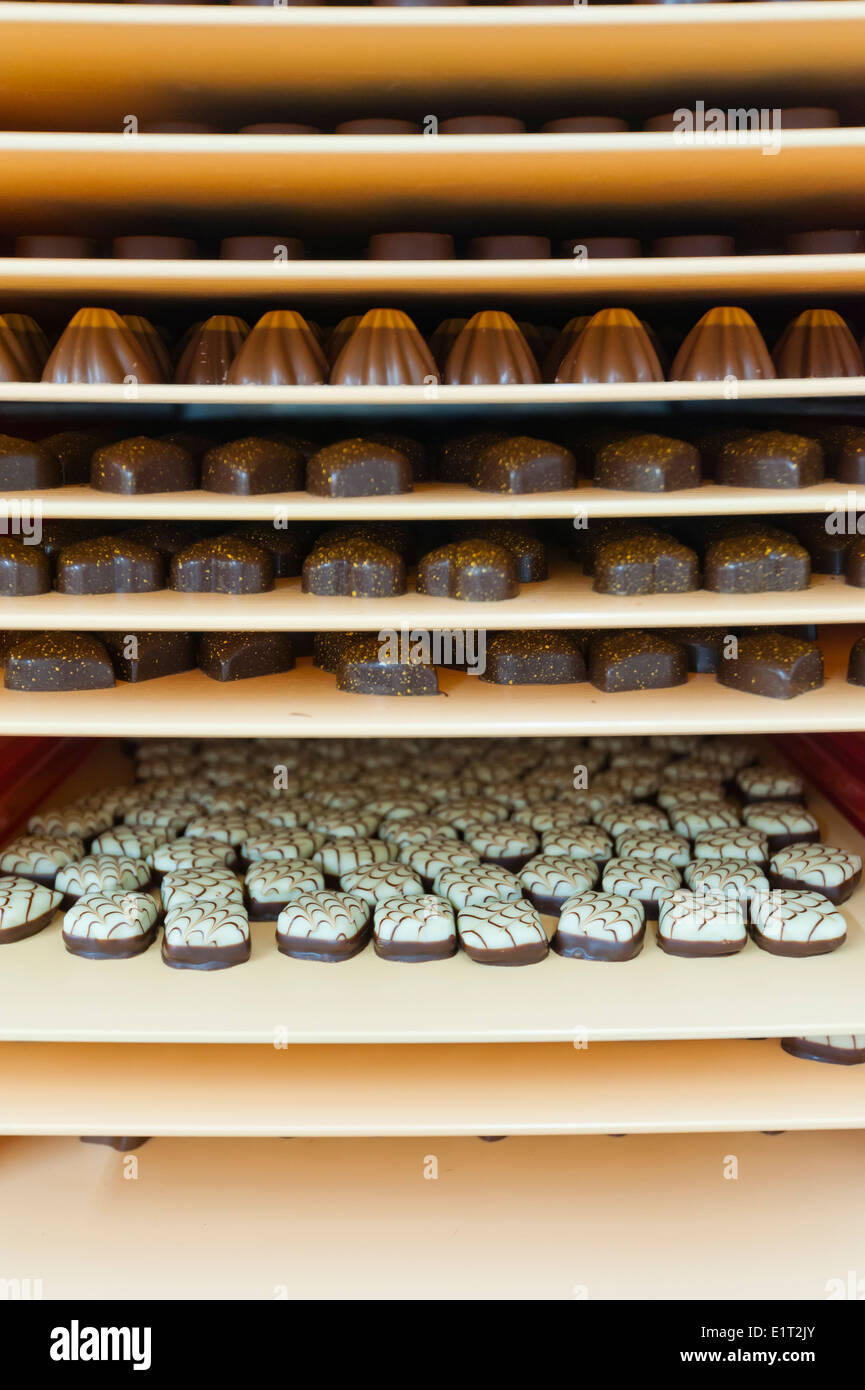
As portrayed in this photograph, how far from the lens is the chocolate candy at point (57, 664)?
1.61m

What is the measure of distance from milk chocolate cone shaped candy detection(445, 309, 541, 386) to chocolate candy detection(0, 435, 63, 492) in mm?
592

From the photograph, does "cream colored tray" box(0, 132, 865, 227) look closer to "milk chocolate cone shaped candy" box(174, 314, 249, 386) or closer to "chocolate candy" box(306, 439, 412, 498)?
"milk chocolate cone shaped candy" box(174, 314, 249, 386)

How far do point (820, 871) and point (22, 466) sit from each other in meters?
1.34

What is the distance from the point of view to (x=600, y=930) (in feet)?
5.26

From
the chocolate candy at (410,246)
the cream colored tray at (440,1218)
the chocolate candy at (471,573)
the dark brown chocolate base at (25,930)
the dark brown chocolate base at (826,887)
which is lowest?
the cream colored tray at (440,1218)

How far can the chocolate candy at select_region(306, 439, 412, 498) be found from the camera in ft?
5.05

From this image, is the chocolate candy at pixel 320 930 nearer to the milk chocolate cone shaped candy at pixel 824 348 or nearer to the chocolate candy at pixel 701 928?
the chocolate candy at pixel 701 928

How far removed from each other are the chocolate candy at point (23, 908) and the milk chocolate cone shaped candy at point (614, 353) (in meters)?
1.09

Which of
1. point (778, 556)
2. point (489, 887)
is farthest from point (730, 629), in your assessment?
point (489, 887)

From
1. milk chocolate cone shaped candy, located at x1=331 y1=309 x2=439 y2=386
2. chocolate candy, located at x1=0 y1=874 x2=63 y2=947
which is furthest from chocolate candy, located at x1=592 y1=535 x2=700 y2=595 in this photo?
chocolate candy, located at x1=0 y1=874 x2=63 y2=947

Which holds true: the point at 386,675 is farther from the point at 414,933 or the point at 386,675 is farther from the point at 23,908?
the point at 23,908

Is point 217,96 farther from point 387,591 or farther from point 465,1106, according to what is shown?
point 465,1106

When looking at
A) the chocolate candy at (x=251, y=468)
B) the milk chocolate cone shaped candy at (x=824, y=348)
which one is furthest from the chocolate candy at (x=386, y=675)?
the milk chocolate cone shaped candy at (x=824, y=348)

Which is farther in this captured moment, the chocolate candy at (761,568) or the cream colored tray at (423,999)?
the chocolate candy at (761,568)
